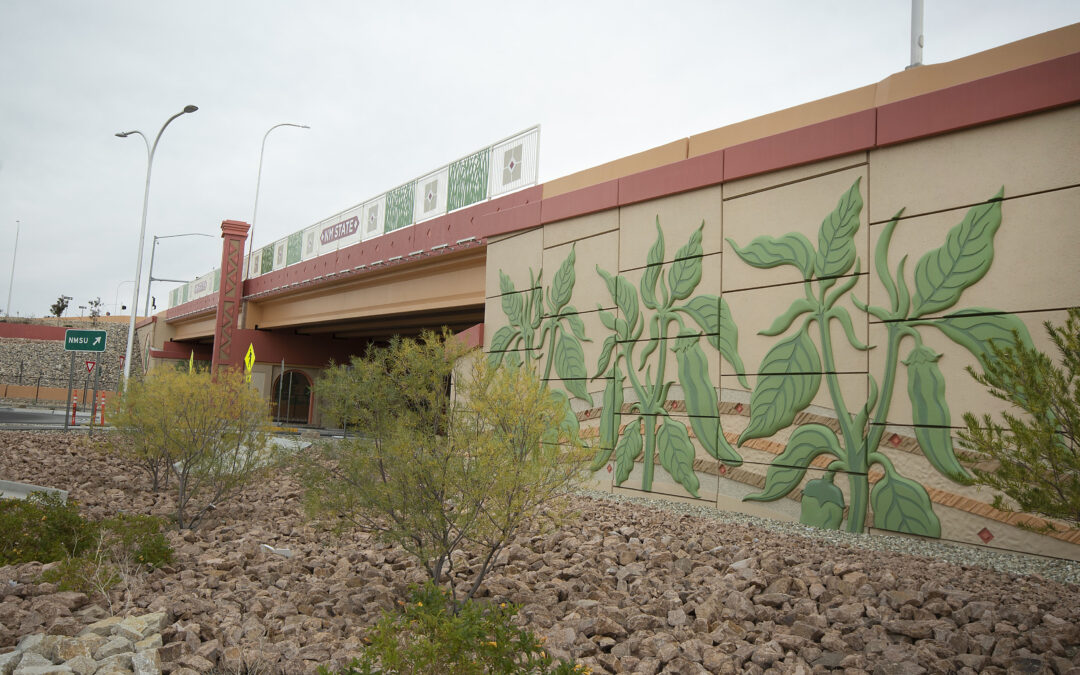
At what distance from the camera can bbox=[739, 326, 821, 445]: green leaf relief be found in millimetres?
10711

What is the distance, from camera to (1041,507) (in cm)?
556

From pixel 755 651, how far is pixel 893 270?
608cm

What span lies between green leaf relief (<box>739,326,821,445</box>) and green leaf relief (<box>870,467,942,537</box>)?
1.58m

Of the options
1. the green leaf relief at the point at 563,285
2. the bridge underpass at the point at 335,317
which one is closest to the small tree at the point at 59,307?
the bridge underpass at the point at 335,317

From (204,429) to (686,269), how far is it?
8.81 metres

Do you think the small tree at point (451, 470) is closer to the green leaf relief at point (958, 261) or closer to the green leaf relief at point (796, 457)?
the green leaf relief at point (796, 457)

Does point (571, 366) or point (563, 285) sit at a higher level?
point (563, 285)

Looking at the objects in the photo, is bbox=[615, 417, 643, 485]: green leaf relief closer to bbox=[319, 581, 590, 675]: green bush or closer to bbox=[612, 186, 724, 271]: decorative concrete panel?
bbox=[612, 186, 724, 271]: decorative concrete panel

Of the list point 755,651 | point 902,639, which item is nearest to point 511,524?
point 755,651

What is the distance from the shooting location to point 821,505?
10.3 meters

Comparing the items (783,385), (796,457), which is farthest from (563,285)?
(796,457)

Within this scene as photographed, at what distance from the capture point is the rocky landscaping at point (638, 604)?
5.86 m

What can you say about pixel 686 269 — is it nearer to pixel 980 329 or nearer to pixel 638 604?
pixel 980 329

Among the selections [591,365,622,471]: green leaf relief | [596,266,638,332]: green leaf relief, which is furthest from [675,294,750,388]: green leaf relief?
[591,365,622,471]: green leaf relief
